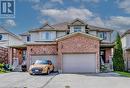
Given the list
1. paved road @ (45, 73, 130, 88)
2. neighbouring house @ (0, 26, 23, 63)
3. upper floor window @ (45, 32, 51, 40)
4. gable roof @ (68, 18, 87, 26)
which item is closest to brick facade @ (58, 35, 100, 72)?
gable roof @ (68, 18, 87, 26)

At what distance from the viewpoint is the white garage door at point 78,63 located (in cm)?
3416

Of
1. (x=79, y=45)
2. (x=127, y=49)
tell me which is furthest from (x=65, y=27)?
(x=79, y=45)

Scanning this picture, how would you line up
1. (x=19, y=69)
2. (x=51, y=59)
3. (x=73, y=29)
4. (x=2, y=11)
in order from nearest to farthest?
(x=2, y=11) → (x=51, y=59) → (x=19, y=69) → (x=73, y=29)

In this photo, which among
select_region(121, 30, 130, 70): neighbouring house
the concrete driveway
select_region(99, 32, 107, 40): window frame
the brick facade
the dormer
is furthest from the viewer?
select_region(99, 32, 107, 40): window frame

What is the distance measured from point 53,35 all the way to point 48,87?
26.9 meters

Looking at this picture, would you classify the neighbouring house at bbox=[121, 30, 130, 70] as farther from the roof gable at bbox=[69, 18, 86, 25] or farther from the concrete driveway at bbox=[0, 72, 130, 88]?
the concrete driveway at bbox=[0, 72, 130, 88]

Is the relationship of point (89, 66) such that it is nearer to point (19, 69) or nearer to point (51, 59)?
point (51, 59)

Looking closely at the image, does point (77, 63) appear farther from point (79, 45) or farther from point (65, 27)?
point (65, 27)

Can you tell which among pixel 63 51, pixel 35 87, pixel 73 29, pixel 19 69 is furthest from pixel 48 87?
pixel 73 29

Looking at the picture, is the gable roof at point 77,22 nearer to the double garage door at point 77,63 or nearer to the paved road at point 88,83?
the double garage door at point 77,63

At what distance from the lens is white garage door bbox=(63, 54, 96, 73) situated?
112 ft

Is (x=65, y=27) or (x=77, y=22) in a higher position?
(x=77, y=22)

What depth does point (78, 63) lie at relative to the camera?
3438 centimetres

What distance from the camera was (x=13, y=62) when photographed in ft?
133
